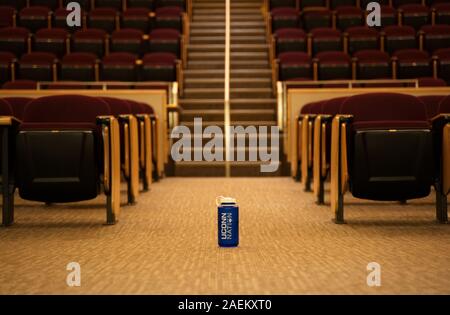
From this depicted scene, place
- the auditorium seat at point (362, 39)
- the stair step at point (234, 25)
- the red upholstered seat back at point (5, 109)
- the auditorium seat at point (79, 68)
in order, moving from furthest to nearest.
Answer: the stair step at point (234, 25) → the auditorium seat at point (362, 39) → the auditorium seat at point (79, 68) → the red upholstered seat back at point (5, 109)

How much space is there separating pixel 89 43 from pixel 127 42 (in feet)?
1.27

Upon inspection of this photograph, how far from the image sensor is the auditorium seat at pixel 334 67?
254 inches

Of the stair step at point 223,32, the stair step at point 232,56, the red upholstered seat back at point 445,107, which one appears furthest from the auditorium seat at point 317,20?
the red upholstered seat back at point 445,107

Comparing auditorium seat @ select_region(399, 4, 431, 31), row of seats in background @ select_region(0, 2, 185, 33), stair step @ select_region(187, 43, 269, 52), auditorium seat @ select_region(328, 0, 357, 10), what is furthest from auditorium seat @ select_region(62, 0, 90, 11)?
auditorium seat @ select_region(399, 4, 431, 31)

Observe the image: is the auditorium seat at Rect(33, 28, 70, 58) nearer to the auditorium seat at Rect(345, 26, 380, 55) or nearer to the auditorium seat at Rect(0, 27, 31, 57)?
the auditorium seat at Rect(0, 27, 31, 57)

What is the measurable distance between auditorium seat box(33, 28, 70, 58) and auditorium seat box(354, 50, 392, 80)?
2917 mm

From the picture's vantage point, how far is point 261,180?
16.7ft

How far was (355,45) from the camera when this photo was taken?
6.95m

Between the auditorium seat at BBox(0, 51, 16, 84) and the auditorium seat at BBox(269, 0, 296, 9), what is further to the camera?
the auditorium seat at BBox(269, 0, 296, 9)

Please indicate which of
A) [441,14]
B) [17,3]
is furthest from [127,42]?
[441,14]

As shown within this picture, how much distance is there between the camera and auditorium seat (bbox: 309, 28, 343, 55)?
695 centimetres

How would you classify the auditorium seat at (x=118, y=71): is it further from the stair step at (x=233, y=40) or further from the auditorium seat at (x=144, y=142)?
the auditorium seat at (x=144, y=142)

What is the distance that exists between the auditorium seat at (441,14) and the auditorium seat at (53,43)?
12.8ft
